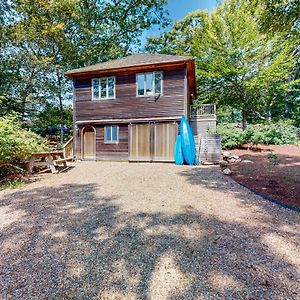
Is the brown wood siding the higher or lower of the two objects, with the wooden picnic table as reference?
higher

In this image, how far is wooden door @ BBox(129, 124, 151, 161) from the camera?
12141 mm

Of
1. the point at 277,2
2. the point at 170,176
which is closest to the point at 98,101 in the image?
the point at 170,176

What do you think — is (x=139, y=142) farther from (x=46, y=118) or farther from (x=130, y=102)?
(x=46, y=118)

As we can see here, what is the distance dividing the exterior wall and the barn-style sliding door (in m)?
0.41

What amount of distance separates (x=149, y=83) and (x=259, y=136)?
820 cm

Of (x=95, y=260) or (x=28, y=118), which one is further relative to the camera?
(x=28, y=118)

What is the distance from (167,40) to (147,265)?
26644mm

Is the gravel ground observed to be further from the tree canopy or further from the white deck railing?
the tree canopy

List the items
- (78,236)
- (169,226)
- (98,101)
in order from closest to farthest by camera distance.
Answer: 1. (78,236)
2. (169,226)
3. (98,101)

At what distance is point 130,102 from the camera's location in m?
12.3

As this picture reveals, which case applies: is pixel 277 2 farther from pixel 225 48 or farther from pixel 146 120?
pixel 225 48

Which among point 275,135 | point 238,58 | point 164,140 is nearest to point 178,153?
point 164,140

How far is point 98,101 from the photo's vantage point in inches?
503

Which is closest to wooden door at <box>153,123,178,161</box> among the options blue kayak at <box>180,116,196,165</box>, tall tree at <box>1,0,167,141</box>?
blue kayak at <box>180,116,196,165</box>
